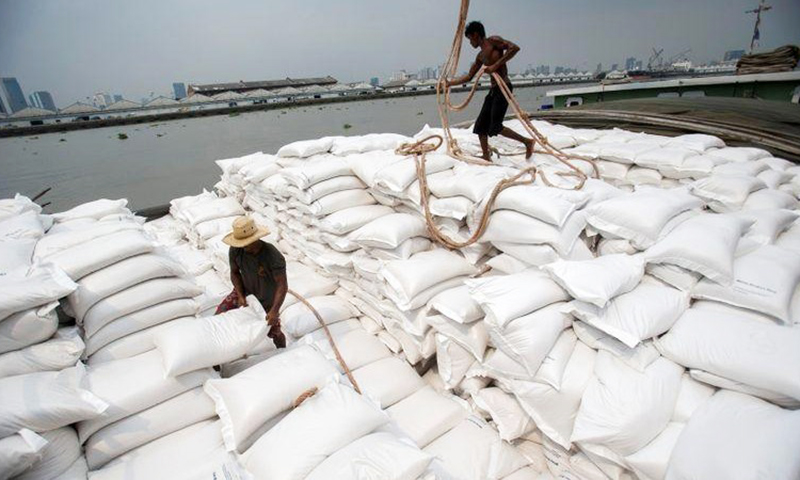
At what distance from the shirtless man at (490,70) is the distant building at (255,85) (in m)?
33.0

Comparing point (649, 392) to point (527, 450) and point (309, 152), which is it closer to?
point (527, 450)

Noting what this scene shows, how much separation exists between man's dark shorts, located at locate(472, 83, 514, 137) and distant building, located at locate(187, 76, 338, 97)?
33099 millimetres

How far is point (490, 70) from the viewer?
2.85 m

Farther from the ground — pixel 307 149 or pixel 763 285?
pixel 307 149

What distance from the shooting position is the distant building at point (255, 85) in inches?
→ 1203

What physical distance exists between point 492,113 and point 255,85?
36.9 meters

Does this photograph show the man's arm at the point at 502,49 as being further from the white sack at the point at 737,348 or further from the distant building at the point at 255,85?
the distant building at the point at 255,85

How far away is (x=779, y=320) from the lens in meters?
1.51

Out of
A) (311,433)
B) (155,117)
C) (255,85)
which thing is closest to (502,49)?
(311,433)

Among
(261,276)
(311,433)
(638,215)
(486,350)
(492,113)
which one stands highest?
(492,113)

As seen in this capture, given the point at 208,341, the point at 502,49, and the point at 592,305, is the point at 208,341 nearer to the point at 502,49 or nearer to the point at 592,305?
the point at 592,305

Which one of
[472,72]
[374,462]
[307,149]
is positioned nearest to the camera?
[374,462]

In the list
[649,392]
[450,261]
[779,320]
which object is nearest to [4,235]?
[450,261]

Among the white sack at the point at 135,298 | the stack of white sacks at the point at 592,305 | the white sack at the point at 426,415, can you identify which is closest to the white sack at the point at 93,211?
the white sack at the point at 135,298
